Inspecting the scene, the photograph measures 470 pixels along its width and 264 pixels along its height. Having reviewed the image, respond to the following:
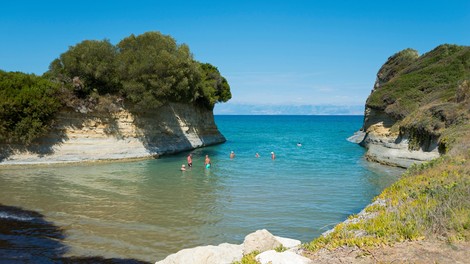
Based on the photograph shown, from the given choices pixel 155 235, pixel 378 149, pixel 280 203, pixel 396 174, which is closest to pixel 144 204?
pixel 155 235

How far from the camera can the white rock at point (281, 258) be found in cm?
607

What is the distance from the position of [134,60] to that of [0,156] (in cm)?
1395

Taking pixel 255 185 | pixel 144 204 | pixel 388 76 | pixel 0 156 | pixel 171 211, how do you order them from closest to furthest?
pixel 171 211, pixel 144 204, pixel 255 185, pixel 0 156, pixel 388 76

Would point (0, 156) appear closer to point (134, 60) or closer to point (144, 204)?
point (134, 60)

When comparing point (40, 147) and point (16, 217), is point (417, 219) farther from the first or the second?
point (40, 147)

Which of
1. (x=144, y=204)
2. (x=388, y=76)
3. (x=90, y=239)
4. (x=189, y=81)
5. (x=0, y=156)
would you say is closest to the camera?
(x=90, y=239)

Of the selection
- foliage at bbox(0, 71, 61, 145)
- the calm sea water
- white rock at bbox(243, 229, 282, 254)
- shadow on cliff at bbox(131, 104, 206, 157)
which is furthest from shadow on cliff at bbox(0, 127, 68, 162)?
white rock at bbox(243, 229, 282, 254)

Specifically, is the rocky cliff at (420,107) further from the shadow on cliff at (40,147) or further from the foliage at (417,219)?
the shadow on cliff at (40,147)

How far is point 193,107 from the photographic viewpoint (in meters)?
47.9

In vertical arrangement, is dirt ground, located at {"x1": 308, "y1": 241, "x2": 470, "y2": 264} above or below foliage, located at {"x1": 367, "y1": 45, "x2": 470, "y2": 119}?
below

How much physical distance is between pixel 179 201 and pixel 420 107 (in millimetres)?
25810

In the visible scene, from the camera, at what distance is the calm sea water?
12.6 metres

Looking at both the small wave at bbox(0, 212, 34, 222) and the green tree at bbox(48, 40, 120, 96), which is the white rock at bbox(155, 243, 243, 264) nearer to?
the small wave at bbox(0, 212, 34, 222)

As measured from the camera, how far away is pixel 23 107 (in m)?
28.9
